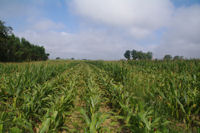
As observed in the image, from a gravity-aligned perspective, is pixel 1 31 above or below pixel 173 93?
above

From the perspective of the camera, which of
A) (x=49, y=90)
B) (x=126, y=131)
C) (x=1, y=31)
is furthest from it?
(x=1, y=31)

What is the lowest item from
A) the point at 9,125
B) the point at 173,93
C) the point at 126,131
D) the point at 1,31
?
the point at 126,131

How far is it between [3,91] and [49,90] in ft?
3.58

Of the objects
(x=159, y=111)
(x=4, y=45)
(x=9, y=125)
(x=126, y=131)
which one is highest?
(x=4, y=45)

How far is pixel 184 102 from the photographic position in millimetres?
2051

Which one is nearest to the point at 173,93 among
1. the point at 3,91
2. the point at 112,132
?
the point at 112,132

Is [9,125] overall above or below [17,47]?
below

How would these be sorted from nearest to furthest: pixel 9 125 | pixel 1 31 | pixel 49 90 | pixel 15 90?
pixel 9 125, pixel 15 90, pixel 49 90, pixel 1 31

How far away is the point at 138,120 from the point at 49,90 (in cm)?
253

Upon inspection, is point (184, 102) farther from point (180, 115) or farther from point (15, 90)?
point (15, 90)

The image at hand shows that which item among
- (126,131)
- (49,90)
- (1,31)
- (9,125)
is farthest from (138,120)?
(1,31)

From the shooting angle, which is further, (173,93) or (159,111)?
(173,93)

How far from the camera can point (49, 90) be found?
2.90 meters

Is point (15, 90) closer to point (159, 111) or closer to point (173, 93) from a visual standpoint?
point (159, 111)
